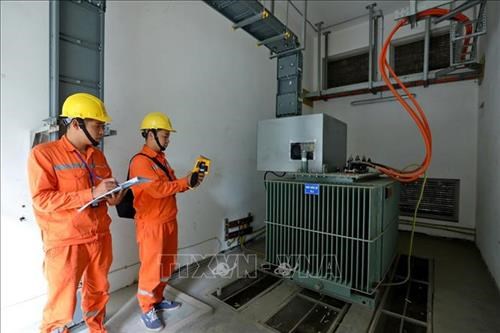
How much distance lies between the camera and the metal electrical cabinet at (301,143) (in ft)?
6.72

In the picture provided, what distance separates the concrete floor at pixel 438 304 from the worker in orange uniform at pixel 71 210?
0.60m

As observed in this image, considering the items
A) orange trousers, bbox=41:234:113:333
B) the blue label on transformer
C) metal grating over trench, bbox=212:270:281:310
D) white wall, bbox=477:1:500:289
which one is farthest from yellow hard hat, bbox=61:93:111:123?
white wall, bbox=477:1:500:289

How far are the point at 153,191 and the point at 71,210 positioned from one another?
422mm

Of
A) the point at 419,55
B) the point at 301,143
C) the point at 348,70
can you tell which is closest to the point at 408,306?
the point at 301,143

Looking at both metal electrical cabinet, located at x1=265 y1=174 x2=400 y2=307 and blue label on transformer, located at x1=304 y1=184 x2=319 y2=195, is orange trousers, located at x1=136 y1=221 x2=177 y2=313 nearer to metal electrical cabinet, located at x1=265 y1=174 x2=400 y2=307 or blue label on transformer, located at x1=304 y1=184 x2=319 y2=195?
metal electrical cabinet, located at x1=265 y1=174 x2=400 y2=307

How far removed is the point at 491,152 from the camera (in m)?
2.41

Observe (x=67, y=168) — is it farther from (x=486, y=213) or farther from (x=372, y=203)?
(x=486, y=213)

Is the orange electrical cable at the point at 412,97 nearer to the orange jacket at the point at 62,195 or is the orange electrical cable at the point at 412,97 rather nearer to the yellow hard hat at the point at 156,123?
the yellow hard hat at the point at 156,123

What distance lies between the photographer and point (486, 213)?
2.55m

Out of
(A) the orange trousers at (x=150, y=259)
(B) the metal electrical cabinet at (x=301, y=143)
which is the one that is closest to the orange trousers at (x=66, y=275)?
(A) the orange trousers at (x=150, y=259)

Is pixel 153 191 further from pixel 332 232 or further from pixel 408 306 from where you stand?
pixel 408 306

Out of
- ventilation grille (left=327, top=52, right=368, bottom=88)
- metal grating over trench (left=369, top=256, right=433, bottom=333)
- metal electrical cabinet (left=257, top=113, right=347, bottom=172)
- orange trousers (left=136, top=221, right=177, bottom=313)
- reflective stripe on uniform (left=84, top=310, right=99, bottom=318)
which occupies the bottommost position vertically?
→ metal grating over trench (left=369, top=256, right=433, bottom=333)

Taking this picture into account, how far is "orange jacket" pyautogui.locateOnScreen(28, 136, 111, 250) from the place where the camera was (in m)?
1.13

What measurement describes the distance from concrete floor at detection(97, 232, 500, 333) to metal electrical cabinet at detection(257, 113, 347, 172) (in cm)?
110
